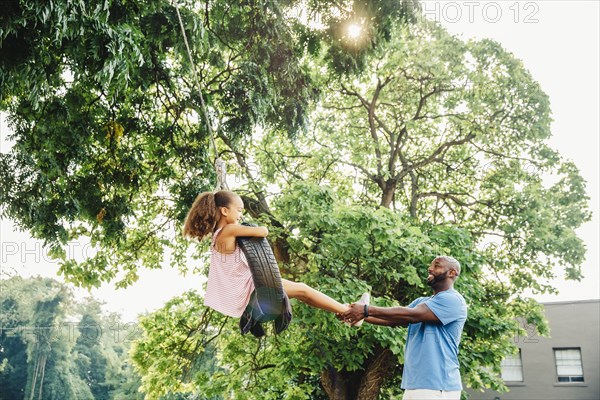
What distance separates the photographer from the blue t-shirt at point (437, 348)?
3945mm

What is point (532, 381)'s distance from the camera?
21.6 metres

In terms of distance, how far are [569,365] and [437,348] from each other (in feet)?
67.4

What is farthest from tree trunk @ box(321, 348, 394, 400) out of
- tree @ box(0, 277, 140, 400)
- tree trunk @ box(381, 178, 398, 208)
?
tree @ box(0, 277, 140, 400)

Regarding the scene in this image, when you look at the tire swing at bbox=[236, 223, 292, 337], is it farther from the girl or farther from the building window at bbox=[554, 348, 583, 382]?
the building window at bbox=[554, 348, 583, 382]

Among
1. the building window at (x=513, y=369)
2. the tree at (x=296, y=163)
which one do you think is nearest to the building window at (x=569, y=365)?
the building window at (x=513, y=369)

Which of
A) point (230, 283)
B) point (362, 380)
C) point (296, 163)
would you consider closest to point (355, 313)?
point (230, 283)

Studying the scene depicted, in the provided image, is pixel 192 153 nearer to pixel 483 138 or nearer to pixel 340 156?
pixel 340 156

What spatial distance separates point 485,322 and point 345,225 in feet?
11.6

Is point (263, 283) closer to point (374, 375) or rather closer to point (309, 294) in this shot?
point (309, 294)

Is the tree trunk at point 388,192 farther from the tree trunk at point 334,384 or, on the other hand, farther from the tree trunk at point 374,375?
the tree trunk at point 334,384

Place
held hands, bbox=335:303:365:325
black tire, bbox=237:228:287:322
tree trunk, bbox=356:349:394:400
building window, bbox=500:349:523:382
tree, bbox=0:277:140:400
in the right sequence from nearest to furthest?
black tire, bbox=237:228:287:322 < held hands, bbox=335:303:365:325 < tree trunk, bbox=356:349:394:400 < building window, bbox=500:349:523:382 < tree, bbox=0:277:140:400

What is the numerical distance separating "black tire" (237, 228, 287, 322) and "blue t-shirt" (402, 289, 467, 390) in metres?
→ 1.11

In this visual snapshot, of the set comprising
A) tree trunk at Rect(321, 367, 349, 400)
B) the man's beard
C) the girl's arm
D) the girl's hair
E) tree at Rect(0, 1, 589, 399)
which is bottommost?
tree trunk at Rect(321, 367, 349, 400)

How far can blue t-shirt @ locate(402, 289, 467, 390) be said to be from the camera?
12.9 feet
